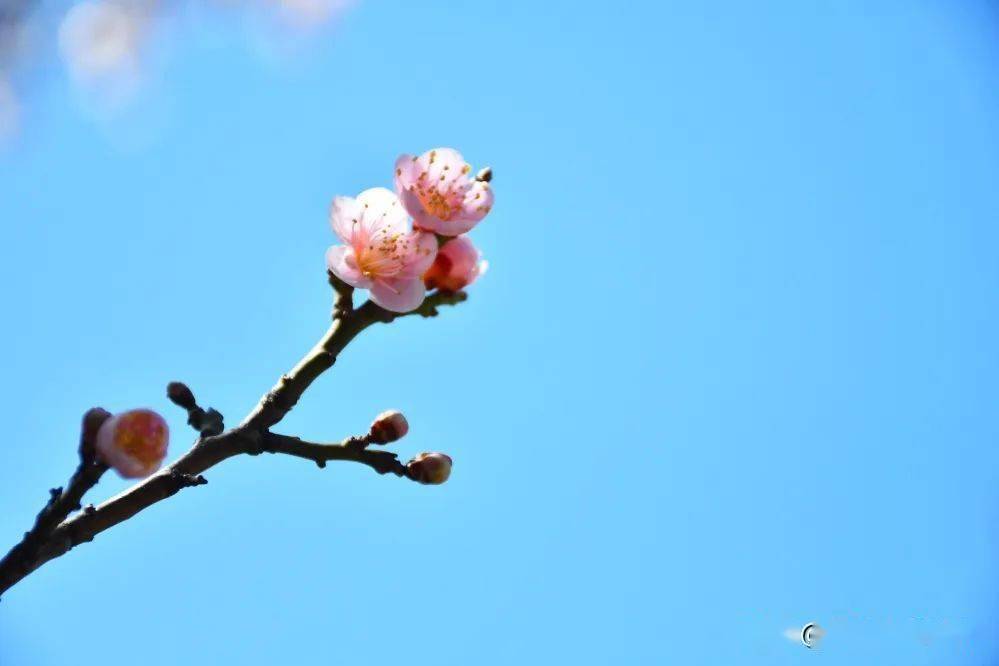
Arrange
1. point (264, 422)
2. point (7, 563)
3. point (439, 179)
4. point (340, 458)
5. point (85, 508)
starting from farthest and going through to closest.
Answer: point (439, 179) → point (340, 458) → point (264, 422) → point (85, 508) → point (7, 563)

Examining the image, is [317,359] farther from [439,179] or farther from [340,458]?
[439,179]

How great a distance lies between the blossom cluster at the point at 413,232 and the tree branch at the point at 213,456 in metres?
0.06

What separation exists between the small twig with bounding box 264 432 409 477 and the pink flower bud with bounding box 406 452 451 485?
4 cm

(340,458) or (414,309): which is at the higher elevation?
(414,309)

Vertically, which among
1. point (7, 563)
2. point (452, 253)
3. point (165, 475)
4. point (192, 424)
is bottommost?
point (7, 563)

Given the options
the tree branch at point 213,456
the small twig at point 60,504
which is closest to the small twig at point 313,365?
the tree branch at point 213,456

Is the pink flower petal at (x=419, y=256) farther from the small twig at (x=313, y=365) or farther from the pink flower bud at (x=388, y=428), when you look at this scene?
the pink flower bud at (x=388, y=428)

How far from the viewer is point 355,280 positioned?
2041 millimetres

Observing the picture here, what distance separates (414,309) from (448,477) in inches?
15.6

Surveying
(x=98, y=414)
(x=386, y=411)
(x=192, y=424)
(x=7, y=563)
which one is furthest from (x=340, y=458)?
(x=7, y=563)

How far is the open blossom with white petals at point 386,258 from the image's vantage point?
2.04m

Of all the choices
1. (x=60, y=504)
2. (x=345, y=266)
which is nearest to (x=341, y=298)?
(x=345, y=266)

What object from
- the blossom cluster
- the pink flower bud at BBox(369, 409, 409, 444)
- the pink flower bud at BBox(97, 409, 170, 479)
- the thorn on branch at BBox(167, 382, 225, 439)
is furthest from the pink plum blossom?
the pink flower bud at BBox(97, 409, 170, 479)

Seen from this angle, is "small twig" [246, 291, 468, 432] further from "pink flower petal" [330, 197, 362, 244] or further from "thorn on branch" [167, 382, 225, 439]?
"pink flower petal" [330, 197, 362, 244]
